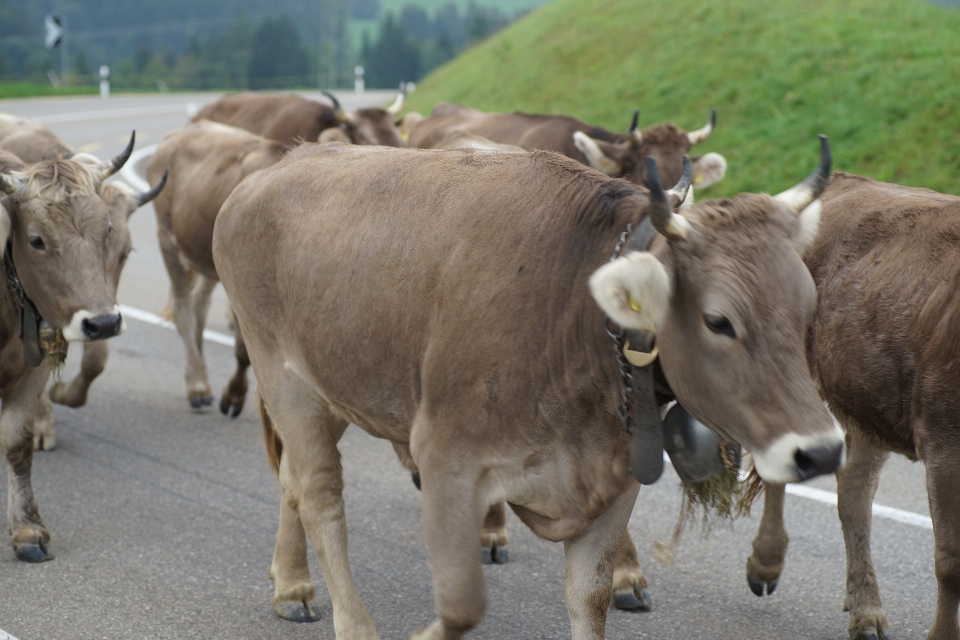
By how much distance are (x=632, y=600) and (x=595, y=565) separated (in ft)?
3.85

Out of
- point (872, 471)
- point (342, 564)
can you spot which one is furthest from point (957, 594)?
point (342, 564)

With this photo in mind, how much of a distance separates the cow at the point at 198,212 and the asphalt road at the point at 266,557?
360 millimetres

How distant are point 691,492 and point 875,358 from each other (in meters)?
1.17

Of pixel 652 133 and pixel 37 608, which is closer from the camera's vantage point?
pixel 37 608

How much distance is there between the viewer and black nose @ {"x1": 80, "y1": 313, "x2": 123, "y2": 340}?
480 cm

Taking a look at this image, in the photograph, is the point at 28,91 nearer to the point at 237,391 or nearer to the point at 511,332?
the point at 237,391

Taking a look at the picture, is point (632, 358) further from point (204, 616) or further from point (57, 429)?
point (57, 429)

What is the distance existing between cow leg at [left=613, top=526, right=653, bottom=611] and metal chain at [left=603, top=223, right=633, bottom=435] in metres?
1.55

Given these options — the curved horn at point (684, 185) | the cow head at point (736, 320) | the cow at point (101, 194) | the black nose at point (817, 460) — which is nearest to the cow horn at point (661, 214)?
the cow head at point (736, 320)

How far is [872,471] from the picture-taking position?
449 centimetres

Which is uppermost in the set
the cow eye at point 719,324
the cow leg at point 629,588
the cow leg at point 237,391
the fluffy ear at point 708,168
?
the cow eye at point 719,324

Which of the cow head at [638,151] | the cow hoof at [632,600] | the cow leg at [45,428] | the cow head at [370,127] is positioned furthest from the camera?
the cow head at [370,127]

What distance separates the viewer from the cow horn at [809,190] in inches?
120

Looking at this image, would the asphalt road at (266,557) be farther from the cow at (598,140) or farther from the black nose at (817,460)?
Result: the cow at (598,140)
